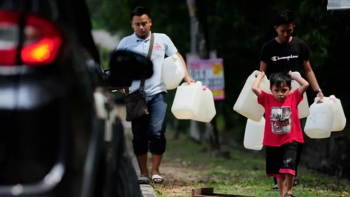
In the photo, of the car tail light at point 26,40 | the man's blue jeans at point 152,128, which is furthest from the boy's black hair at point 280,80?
the car tail light at point 26,40

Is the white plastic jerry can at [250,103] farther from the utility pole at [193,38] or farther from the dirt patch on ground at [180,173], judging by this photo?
the utility pole at [193,38]

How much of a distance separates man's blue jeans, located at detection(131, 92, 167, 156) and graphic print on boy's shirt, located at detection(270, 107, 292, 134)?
1587mm

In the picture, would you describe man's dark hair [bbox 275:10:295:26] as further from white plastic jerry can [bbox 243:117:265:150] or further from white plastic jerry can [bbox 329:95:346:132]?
white plastic jerry can [bbox 243:117:265:150]

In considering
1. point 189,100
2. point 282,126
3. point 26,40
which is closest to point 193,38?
point 189,100

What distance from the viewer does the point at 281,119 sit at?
308 inches

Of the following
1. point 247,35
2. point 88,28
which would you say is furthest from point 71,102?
point 247,35

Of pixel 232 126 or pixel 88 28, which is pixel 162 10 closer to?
pixel 232 126

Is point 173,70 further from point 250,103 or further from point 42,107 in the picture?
point 42,107

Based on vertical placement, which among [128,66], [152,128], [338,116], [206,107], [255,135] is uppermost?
[128,66]

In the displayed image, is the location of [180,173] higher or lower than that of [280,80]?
lower

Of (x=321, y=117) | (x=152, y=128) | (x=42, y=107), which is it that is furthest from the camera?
(x=152, y=128)

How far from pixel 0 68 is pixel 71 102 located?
0.25 metres

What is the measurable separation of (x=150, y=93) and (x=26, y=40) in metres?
6.33

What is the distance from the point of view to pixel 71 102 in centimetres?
280
